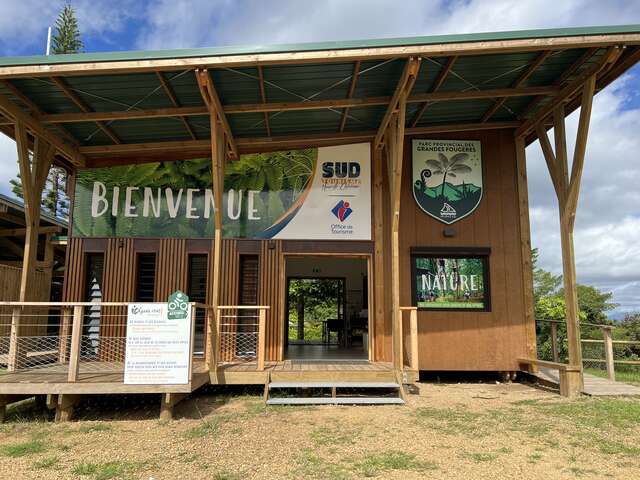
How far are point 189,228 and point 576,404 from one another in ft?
22.4

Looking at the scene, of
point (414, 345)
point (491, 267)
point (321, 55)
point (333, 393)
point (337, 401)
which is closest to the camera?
point (321, 55)

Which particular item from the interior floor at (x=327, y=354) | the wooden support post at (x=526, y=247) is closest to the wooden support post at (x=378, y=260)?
the interior floor at (x=327, y=354)

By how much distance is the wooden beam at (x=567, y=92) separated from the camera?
6.75m

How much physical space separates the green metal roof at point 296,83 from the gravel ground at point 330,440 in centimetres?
452

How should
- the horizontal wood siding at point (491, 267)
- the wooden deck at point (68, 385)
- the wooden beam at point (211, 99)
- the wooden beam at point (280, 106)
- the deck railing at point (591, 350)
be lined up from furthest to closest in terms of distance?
the deck railing at point (591, 350) < the horizontal wood siding at point (491, 267) < the wooden beam at point (280, 106) < the wooden beam at point (211, 99) < the wooden deck at point (68, 385)

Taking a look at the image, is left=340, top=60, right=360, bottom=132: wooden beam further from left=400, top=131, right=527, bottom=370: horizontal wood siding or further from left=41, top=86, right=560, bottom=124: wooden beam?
left=400, top=131, right=527, bottom=370: horizontal wood siding

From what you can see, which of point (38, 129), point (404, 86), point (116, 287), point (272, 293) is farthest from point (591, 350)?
point (38, 129)

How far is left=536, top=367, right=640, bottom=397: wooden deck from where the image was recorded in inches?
286

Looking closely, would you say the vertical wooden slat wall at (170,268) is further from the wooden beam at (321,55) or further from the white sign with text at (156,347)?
the wooden beam at (321,55)

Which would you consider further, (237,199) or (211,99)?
(237,199)

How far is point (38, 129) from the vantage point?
7.71 meters

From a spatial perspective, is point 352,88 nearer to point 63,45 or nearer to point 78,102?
point 78,102

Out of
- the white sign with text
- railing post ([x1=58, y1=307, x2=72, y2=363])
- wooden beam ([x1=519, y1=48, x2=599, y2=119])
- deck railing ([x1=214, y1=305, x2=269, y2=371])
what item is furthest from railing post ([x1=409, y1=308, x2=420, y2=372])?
railing post ([x1=58, y1=307, x2=72, y2=363])

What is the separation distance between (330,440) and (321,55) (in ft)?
15.3
